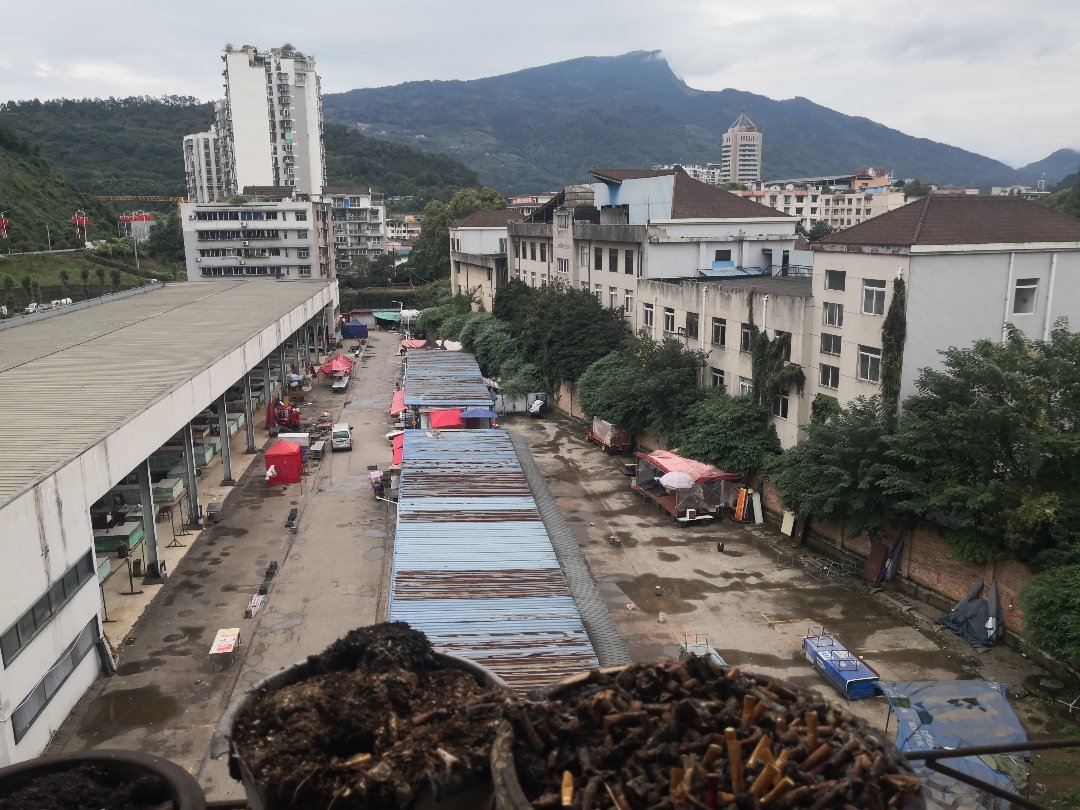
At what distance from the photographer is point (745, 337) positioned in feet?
81.3

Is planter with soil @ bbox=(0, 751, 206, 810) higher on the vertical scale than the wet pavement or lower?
higher

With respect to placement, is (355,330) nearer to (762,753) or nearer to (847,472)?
(847,472)

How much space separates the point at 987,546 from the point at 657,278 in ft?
59.9

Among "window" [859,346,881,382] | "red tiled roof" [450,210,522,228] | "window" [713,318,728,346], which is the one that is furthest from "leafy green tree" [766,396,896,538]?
"red tiled roof" [450,210,522,228]

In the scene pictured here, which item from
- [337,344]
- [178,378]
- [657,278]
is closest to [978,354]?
[657,278]

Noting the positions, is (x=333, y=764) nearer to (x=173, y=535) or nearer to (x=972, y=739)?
(x=972, y=739)

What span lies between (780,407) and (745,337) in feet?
8.99

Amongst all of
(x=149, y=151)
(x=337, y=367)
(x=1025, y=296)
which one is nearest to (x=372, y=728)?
(x=1025, y=296)

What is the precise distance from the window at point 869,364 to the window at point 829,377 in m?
1.03

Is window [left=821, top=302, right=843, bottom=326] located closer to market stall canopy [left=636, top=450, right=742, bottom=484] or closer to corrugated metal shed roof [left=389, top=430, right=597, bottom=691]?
market stall canopy [left=636, top=450, right=742, bottom=484]

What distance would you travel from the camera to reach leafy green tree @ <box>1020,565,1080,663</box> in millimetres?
12836

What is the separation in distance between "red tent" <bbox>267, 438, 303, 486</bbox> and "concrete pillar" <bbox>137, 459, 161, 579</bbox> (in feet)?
22.9

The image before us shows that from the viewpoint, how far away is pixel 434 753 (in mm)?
3201

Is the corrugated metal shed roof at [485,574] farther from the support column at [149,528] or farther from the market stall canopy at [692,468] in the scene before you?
the support column at [149,528]
